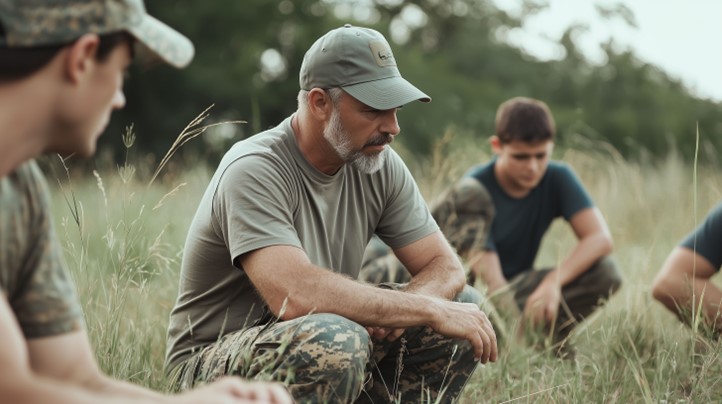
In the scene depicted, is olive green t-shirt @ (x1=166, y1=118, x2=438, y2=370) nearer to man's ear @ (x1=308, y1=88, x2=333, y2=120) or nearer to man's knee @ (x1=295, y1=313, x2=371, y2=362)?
man's ear @ (x1=308, y1=88, x2=333, y2=120)

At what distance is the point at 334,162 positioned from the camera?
3312 millimetres

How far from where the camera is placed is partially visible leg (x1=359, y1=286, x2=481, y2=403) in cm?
324

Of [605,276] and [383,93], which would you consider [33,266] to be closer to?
[383,93]

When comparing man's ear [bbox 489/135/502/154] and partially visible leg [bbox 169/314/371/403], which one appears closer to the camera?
partially visible leg [bbox 169/314/371/403]

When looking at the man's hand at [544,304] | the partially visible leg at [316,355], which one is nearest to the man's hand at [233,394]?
the partially visible leg at [316,355]

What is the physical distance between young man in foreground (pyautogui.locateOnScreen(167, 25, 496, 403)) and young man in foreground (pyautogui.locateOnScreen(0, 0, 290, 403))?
99 cm

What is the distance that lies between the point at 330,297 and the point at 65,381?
3.92 ft

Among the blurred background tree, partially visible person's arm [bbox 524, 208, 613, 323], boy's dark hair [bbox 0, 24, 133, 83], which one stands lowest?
the blurred background tree

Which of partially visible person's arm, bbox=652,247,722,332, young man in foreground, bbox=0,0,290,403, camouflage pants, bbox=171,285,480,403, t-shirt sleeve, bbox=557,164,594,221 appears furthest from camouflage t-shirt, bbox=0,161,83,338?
t-shirt sleeve, bbox=557,164,594,221

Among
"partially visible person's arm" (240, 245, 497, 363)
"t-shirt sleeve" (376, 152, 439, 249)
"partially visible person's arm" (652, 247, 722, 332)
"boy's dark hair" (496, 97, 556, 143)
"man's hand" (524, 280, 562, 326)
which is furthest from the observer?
"boy's dark hair" (496, 97, 556, 143)

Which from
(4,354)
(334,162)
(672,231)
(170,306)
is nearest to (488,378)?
(334,162)

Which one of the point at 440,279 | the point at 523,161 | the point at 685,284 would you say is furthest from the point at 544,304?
the point at 440,279

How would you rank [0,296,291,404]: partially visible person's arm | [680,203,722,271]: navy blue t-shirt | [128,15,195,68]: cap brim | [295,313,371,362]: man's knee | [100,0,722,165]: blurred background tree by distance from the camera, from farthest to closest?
[100,0,722,165]: blurred background tree → [680,203,722,271]: navy blue t-shirt → [295,313,371,362]: man's knee → [128,15,195,68]: cap brim → [0,296,291,404]: partially visible person's arm

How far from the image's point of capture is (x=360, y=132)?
3285mm
